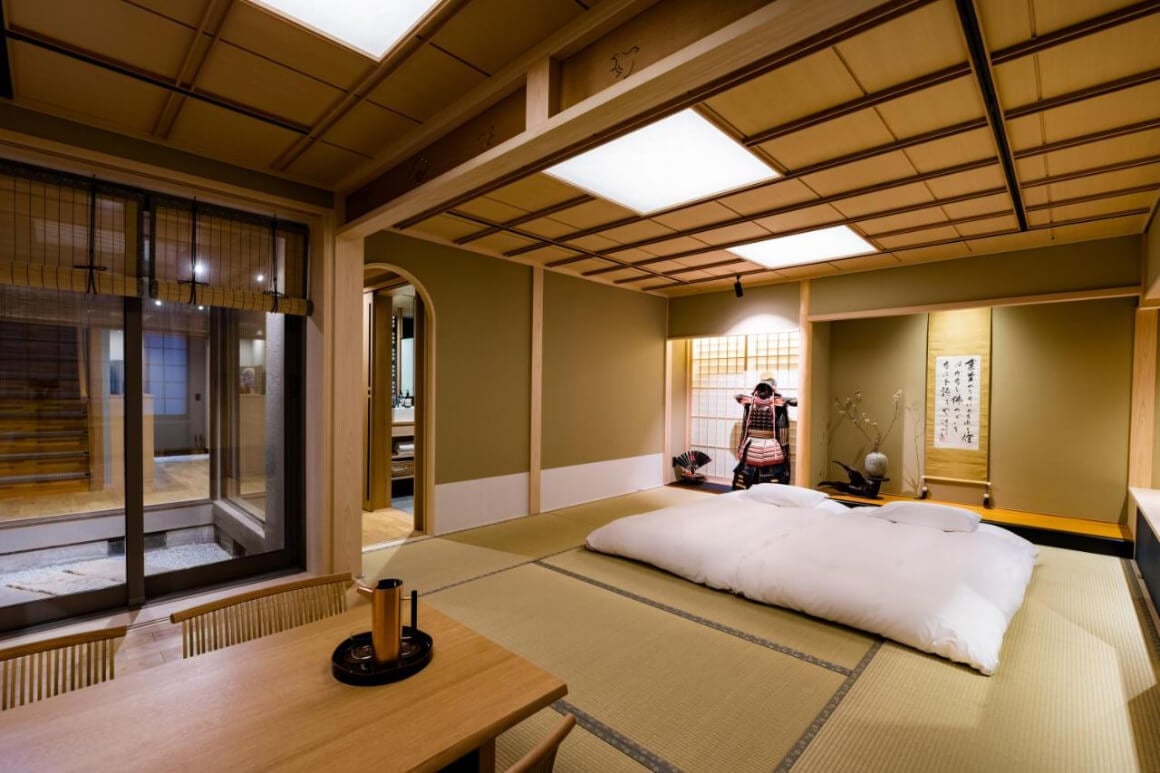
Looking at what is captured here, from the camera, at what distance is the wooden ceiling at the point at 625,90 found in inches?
71.7

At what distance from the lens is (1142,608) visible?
3.17 m

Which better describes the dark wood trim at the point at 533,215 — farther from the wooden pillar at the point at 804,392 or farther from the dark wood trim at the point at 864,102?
the wooden pillar at the point at 804,392

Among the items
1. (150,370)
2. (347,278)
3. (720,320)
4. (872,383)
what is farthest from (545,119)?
(872,383)

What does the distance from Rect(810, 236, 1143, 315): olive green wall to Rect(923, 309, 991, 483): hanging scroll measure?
673 millimetres

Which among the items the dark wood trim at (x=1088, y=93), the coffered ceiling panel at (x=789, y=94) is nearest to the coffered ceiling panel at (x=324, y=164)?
the coffered ceiling panel at (x=789, y=94)

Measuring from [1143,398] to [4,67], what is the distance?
747cm

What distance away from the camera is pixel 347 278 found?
349 cm

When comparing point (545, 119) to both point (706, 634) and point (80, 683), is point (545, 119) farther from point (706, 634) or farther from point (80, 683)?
point (706, 634)

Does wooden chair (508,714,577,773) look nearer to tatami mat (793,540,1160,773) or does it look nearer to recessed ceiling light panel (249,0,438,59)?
tatami mat (793,540,1160,773)

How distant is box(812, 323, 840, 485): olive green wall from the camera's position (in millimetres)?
5969

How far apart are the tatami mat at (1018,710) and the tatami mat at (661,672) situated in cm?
18

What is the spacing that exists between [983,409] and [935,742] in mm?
4596

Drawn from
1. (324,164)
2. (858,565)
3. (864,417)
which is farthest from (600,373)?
(324,164)

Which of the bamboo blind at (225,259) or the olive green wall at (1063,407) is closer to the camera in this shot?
the bamboo blind at (225,259)
